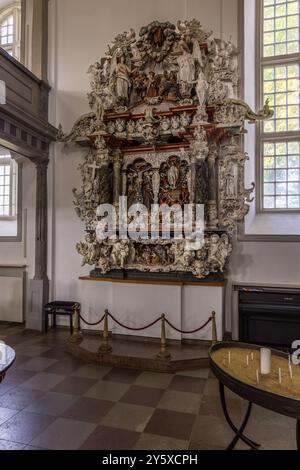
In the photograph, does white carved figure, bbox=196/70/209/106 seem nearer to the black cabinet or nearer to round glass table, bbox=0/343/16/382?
the black cabinet

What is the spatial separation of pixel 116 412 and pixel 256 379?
67.2 inches

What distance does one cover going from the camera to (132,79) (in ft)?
21.6

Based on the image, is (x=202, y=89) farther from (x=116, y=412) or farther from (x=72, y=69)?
(x=116, y=412)

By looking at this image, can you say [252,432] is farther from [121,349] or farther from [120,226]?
[120,226]

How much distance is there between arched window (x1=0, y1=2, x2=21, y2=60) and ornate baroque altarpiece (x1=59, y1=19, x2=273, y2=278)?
2.60 m

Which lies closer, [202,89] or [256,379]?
[256,379]

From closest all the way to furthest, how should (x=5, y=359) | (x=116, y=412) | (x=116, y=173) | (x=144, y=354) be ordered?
(x=5, y=359) → (x=116, y=412) → (x=144, y=354) → (x=116, y=173)

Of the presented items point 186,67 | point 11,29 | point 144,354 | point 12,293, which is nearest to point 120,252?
point 144,354

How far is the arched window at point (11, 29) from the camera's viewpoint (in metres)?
7.96

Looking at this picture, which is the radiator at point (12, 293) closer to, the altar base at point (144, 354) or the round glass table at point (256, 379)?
the altar base at point (144, 354)

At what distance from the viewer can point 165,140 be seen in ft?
20.7

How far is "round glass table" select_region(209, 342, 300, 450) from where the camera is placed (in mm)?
2285

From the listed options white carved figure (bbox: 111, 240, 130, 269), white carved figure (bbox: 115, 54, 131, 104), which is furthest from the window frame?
white carved figure (bbox: 115, 54, 131, 104)

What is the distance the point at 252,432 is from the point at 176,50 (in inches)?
244
